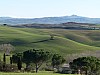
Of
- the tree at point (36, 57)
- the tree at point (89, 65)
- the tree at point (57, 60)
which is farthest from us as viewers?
the tree at point (57, 60)

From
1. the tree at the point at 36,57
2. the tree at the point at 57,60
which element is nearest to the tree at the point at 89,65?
the tree at the point at 36,57

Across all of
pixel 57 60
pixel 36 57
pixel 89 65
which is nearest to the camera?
pixel 89 65

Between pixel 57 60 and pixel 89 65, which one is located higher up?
pixel 89 65

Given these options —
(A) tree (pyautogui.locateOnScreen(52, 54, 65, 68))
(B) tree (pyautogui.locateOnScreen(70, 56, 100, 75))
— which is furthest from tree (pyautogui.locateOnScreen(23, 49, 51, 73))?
(B) tree (pyautogui.locateOnScreen(70, 56, 100, 75))

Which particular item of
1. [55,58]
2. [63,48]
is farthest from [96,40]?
[55,58]

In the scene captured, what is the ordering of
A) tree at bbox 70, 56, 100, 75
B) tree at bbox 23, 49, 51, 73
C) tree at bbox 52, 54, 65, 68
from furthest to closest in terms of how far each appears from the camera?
tree at bbox 52, 54, 65, 68 < tree at bbox 23, 49, 51, 73 < tree at bbox 70, 56, 100, 75

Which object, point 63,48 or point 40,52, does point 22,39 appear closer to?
point 63,48

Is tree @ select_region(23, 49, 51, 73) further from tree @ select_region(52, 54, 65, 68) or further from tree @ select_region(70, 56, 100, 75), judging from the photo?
tree @ select_region(70, 56, 100, 75)

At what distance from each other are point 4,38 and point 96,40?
46392mm

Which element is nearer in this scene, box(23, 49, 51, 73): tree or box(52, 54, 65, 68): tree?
box(23, 49, 51, 73): tree

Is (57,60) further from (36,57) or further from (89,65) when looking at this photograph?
(89,65)

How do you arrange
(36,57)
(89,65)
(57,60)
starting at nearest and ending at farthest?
1. (89,65)
2. (36,57)
3. (57,60)

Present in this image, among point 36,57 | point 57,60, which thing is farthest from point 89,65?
point 57,60

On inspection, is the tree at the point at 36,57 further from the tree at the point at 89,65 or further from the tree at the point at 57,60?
the tree at the point at 89,65
